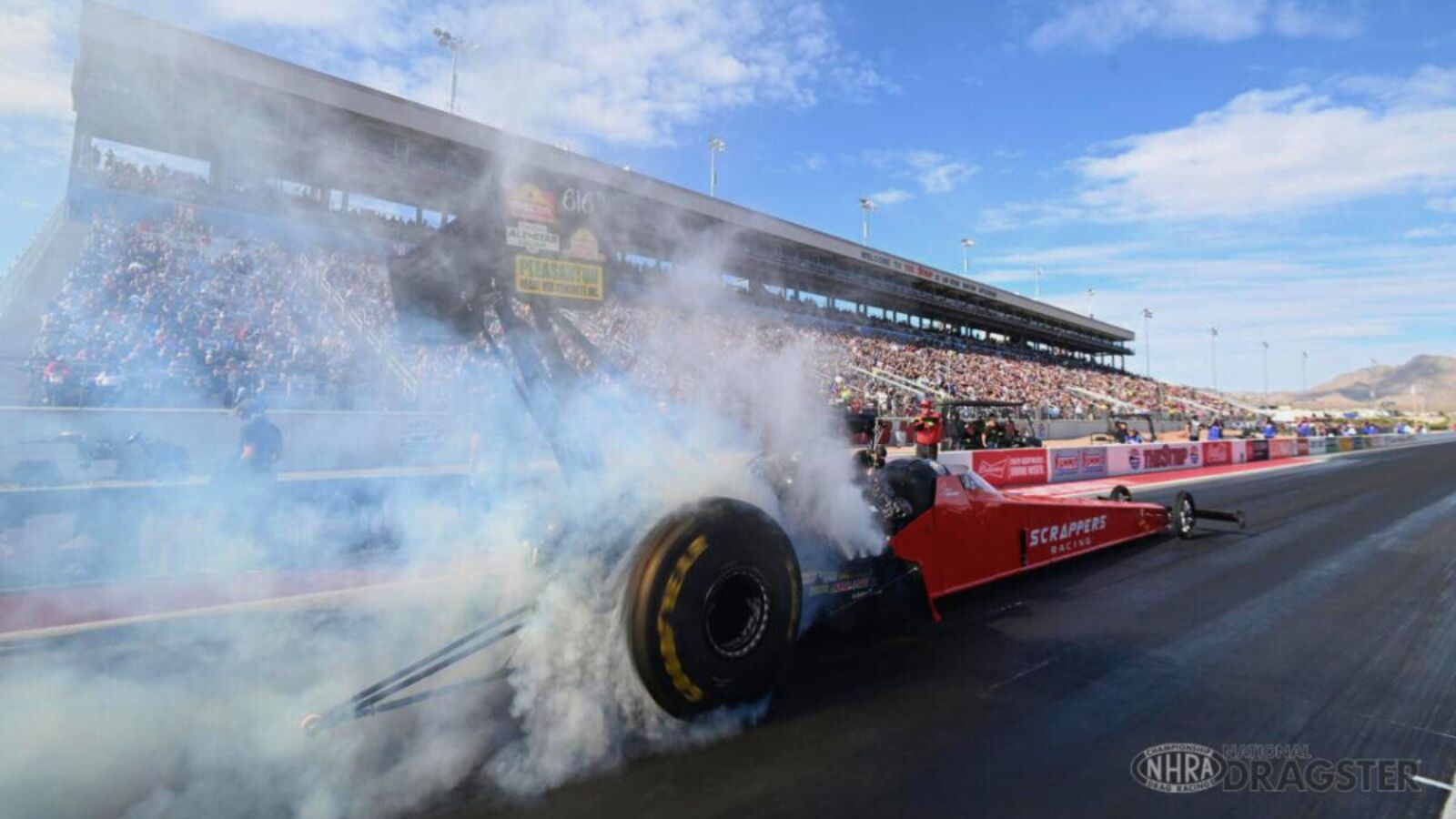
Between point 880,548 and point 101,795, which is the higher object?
point 880,548

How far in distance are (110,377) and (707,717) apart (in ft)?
22.5

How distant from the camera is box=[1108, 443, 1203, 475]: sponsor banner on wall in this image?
1827 centimetres

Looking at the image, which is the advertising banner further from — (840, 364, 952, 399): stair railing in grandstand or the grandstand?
the grandstand

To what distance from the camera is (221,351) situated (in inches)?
280

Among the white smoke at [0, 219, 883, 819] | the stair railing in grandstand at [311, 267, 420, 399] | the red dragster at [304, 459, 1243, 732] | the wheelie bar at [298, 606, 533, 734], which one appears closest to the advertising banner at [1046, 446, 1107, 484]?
the red dragster at [304, 459, 1243, 732]

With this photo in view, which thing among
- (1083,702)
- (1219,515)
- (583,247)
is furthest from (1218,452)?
(583,247)

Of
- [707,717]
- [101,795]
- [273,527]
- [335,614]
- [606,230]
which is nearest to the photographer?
[101,795]

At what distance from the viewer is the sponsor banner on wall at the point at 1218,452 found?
21.7 metres

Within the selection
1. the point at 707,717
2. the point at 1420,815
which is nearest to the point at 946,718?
the point at 707,717

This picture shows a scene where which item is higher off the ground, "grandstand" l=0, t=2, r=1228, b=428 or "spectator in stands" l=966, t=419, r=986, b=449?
"grandstand" l=0, t=2, r=1228, b=428

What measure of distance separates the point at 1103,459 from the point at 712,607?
1797cm

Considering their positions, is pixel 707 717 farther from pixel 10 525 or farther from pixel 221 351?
pixel 221 351

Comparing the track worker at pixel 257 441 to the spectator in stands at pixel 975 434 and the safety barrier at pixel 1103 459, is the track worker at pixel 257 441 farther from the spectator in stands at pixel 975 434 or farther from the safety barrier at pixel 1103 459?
the spectator in stands at pixel 975 434
